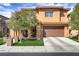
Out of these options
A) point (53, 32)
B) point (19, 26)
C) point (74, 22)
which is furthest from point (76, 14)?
point (53, 32)

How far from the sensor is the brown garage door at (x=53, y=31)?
35.9 meters

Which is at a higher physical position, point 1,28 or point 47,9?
point 47,9

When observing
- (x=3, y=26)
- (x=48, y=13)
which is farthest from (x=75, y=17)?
(x=48, y=13)

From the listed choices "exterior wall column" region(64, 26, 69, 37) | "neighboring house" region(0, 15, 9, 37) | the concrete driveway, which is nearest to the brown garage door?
"exterior wall column" region(64, 26, 69, 37)

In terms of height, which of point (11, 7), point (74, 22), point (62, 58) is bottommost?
point (62, 58)

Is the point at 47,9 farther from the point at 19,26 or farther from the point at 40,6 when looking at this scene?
the point at 19,26

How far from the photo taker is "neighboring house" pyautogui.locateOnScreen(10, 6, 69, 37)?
118ft

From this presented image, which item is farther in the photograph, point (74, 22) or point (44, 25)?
point (44, 25)

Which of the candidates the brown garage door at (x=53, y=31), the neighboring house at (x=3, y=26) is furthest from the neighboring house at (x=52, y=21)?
the neighboring house at (x=3, y=26)

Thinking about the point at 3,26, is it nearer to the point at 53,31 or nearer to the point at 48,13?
the point at 53,31

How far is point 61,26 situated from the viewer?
121 feet

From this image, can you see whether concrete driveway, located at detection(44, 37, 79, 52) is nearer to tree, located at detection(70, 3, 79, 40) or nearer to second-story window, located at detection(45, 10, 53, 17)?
tree, located at detection(70, 3, 79, 40)

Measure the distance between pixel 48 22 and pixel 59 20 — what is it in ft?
6.58

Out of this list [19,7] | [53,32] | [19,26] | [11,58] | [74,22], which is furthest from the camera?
[53,32]
